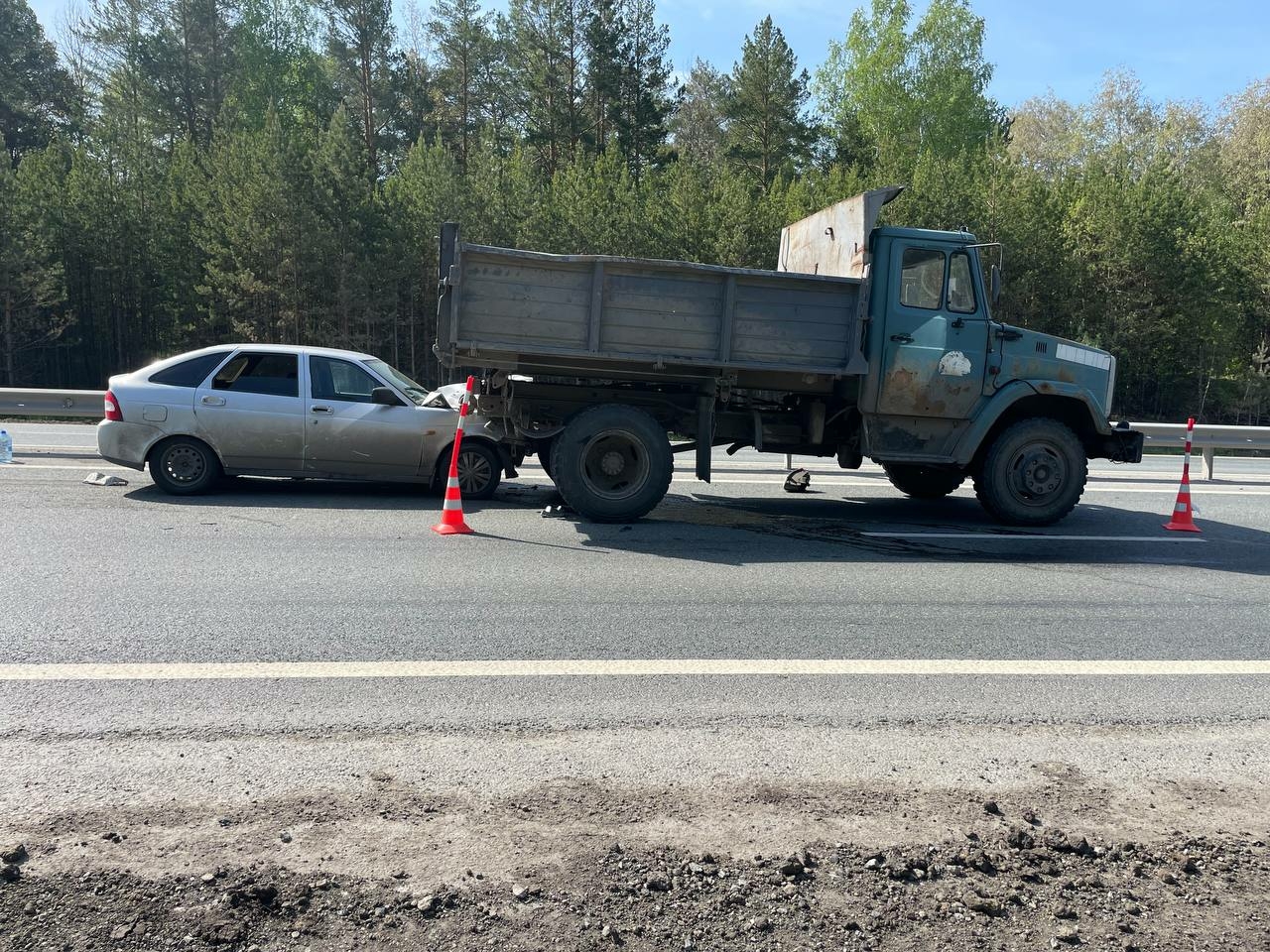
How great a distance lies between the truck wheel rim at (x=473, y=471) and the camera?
10.2 m

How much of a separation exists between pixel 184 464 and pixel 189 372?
3.20 ft

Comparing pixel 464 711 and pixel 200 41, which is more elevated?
pixel 200 41

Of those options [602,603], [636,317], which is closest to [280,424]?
[636,317]

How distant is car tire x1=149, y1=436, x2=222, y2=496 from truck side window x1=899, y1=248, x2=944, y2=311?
23.8 ft

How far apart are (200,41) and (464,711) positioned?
44.7 metres

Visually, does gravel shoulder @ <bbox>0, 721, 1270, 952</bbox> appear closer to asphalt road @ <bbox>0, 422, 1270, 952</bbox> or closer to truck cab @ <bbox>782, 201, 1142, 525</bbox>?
asphalt road @ <bbox>0, 422, 1270, 952</bbox>

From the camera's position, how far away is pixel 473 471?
10234 mm

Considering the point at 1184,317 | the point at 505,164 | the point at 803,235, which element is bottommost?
the point at 803,235

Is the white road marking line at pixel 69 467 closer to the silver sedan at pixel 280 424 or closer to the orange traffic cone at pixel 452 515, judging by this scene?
the silver sedan at pixel 280 424

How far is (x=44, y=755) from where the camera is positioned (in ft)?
12.5

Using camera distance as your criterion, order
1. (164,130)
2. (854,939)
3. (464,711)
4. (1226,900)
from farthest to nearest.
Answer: (164,130) < (464,711) < (1226,900) < (854,939)

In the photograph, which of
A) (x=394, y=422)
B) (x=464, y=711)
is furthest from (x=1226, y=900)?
(x=394, y=422)

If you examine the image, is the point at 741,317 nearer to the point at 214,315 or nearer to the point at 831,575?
the point at 831,575

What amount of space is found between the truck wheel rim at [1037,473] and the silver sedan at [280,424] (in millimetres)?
5305
